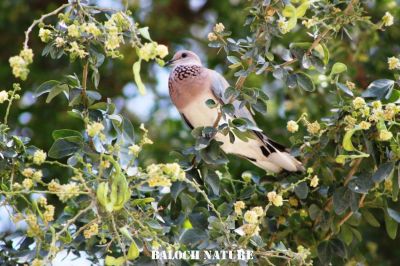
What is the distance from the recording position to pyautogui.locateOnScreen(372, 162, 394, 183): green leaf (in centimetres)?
186

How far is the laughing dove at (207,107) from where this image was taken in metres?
2.58

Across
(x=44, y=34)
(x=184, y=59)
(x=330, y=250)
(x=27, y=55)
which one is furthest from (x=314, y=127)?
(x=184, y=59)

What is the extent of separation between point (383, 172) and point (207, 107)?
2.93ft

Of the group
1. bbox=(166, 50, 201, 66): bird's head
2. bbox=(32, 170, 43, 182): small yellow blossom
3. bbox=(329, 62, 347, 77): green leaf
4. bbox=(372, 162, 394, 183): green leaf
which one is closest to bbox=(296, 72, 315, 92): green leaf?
bbox=(329, 62, 347, 77): green leaf

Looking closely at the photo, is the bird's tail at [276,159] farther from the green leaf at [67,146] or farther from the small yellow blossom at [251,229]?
the green leaf at [67,146]

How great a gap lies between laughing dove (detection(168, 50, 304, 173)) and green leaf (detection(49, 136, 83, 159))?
2.58 ft

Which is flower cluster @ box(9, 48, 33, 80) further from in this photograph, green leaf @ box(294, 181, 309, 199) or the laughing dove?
the laughing dove

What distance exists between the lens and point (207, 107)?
2.63 meters

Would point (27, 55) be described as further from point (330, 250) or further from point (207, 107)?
point (207, 107)

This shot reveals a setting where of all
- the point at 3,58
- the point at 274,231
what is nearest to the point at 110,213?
the point at 274,231

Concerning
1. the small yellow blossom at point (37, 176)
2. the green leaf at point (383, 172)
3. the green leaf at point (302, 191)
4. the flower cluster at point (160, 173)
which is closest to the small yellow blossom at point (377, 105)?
the green leaf at point (383, 172)

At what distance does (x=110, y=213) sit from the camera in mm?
1525

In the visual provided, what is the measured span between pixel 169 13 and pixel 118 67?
59 centimetres

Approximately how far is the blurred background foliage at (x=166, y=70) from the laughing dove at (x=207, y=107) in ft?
1.73
